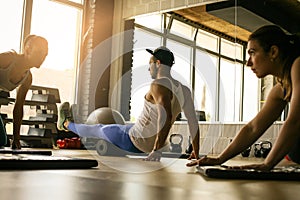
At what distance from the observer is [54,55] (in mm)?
5977

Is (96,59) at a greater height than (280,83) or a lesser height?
greater

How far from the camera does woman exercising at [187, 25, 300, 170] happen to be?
164cm

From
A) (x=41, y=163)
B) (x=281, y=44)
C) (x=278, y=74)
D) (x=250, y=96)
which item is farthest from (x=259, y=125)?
(x=250, y=96)

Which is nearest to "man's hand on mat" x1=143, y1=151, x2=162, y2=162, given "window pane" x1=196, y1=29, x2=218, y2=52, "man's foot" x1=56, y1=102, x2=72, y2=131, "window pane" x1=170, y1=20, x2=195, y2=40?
"man's foot" x1=56, y1=102, x2=72, y2=131

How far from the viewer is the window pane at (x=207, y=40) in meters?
5.11

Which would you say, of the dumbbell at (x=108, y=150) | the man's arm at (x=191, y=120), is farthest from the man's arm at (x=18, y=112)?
the man's arm at (x=191, y=120)

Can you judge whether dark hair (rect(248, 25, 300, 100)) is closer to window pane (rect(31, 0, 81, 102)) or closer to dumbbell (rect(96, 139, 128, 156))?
dumbbell (rect(96, 139, 128, 156))

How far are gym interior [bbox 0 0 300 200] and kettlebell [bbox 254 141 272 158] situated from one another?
16 millimetres

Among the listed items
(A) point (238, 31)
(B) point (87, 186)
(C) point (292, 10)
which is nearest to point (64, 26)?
(A) point (238, 31)

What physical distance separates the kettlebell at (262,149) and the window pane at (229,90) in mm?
448

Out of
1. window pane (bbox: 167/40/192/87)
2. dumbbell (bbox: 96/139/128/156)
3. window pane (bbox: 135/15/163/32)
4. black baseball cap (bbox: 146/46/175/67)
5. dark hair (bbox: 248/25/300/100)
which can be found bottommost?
dumbbell (bbox: 96/139/128/156)

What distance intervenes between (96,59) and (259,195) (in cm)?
529

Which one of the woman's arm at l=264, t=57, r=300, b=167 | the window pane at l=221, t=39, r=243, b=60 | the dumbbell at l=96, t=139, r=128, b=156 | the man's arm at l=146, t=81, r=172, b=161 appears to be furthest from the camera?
the window pane at l=221, t=39, r=243, b=60

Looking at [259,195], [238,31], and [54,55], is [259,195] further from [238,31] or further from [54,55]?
[54,55]
